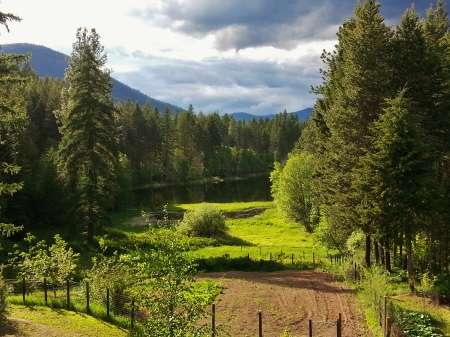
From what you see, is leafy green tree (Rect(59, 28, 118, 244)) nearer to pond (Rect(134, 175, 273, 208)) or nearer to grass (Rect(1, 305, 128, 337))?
grass (Rect(1, 305, 128, 337))

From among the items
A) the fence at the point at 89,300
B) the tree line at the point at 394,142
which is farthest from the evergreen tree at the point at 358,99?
the fence at the point at 89,300

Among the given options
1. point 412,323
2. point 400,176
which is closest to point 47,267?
point 412,323

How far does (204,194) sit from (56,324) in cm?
7621

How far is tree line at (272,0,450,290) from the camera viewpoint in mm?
19266

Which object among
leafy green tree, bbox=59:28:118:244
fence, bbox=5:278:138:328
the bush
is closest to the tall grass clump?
fence, bbox=5:278:138:328

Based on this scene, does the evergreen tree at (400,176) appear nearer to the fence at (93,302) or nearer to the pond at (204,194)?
the fence at (93,302)

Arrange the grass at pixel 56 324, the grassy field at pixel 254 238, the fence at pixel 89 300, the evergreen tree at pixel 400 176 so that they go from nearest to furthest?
the grass at pixel 56 324, the fence at pixel 89 300, the evergreen tree at pixel 400 176, the grassy field at pixel 254 238

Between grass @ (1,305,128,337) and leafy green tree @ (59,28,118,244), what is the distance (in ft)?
50.6

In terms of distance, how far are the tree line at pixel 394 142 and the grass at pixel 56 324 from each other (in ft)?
46.9

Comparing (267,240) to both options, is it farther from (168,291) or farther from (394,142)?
(168,291)

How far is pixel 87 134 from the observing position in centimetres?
2984

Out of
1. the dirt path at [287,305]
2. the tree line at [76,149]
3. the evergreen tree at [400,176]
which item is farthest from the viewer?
the tree line at [76,149]

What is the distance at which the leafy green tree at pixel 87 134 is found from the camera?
97.5 ft

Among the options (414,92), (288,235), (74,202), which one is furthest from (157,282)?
(288,235)
